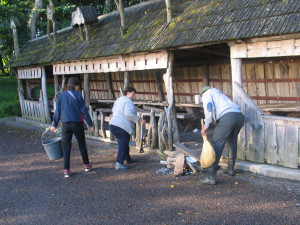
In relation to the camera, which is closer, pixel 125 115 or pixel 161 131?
pixel 125 115

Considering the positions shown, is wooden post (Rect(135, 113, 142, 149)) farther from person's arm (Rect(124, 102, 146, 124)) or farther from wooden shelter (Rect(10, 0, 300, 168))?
person's arm (Rect(124, 102, 146, 124))

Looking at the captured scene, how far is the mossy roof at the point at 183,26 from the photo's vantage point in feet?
18.6

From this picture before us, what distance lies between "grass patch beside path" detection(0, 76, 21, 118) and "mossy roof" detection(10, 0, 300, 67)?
5.54m

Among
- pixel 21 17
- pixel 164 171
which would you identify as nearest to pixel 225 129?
pixel 164 171

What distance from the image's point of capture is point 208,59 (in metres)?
10.1

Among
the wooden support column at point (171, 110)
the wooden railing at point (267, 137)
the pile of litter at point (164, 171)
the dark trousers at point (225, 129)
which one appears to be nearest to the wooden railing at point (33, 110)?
the wooden support column at point (171, 110)

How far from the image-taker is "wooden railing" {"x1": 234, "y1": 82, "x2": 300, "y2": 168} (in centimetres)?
539

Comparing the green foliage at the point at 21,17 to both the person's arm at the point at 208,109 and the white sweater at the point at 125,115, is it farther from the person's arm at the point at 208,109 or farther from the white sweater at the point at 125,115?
the person's arm at the point at 208,109

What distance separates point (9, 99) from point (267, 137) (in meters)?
18.9

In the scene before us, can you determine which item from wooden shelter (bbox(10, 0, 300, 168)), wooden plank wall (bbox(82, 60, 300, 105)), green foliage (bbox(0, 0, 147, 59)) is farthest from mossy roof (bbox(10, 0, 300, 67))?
green foliage (bbox(0, 0, 147, 59))

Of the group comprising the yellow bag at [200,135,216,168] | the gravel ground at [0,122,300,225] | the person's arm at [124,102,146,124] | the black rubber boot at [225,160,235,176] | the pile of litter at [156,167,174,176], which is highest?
the person's arm at [124,102,146,124]

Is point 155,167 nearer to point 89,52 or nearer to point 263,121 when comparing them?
point 263,121

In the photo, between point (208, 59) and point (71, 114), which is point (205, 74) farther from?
point (71, 114)

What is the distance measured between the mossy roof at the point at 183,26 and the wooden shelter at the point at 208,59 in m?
Result: 0.02
